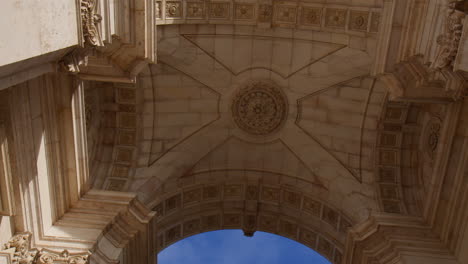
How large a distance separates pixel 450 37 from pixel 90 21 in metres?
5.65

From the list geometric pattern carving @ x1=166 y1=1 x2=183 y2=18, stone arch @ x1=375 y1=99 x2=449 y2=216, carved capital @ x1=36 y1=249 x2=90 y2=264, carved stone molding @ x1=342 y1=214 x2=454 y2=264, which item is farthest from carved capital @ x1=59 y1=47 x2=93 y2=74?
stone arch @ x1=375 y1=99 x2=449 y2=216

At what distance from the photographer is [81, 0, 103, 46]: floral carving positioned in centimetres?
820

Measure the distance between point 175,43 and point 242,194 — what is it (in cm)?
559

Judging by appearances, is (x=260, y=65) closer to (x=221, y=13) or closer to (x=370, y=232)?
(x=221, y=13)

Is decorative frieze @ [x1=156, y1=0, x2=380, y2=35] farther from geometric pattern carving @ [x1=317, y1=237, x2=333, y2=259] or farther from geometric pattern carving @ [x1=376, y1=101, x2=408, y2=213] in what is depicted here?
geometric pattern carving @ [x1=317, y1=237, x2=333, y2=259]

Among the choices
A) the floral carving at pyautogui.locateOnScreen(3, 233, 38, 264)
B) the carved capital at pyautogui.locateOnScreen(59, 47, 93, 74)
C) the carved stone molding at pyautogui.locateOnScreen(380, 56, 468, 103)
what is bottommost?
the floral carving at pyautogui.locateOnScreen(3, 233, 38, 264)

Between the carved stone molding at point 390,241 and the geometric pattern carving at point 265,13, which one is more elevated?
the geometric pattern carving at point 265,13

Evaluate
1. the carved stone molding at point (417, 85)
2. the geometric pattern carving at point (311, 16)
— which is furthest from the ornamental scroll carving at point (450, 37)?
the geometric pattern carving at point (311, 16)

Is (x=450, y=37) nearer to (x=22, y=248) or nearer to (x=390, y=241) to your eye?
(x=390, y=241)

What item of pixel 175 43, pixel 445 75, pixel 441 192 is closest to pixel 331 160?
pixel 441 192

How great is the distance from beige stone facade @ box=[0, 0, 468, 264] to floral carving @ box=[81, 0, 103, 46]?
0.12ft

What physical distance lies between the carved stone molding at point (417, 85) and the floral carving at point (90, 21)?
5.62 meters

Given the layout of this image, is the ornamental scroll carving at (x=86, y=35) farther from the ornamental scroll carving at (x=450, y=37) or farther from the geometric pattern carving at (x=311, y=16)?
the geometric pattern carving at (x=311, y=16)

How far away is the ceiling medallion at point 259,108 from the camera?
15.5 meters
